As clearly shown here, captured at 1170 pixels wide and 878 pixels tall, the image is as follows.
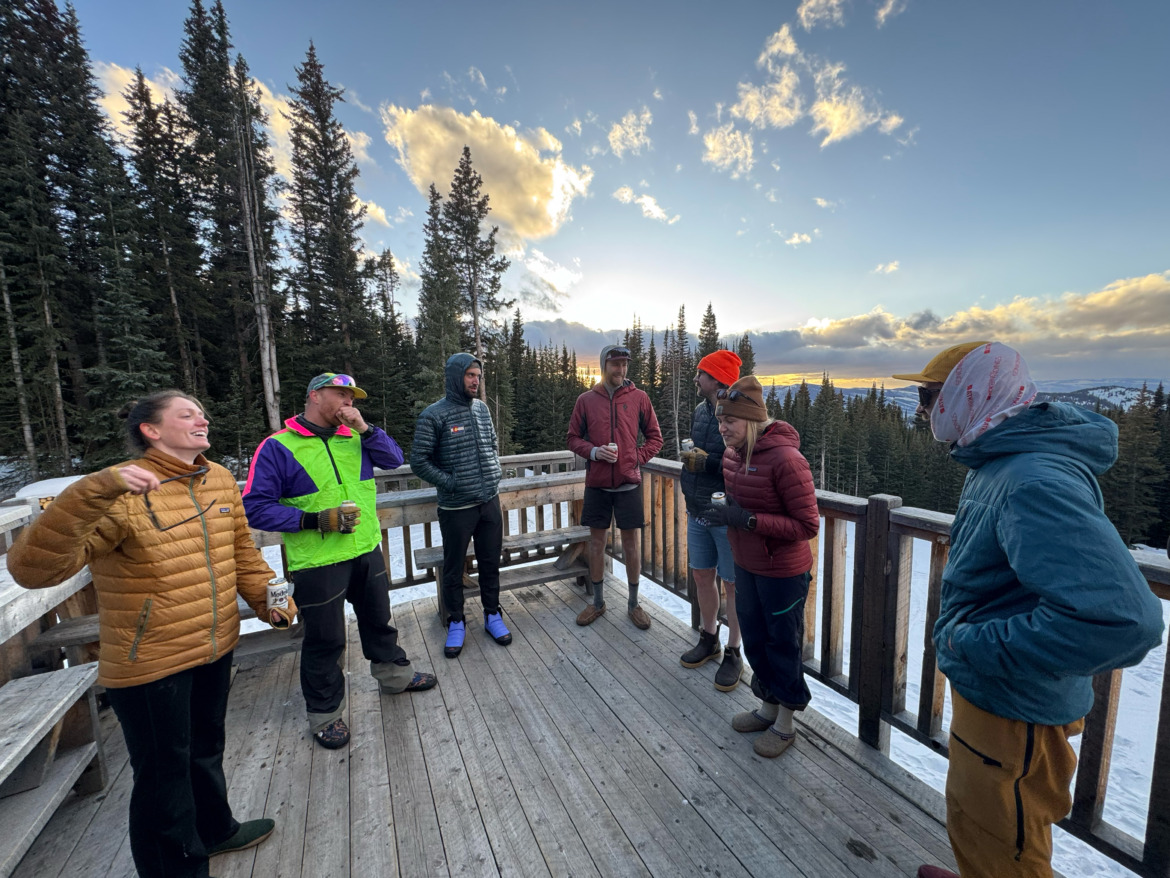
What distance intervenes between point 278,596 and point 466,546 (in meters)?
1.44

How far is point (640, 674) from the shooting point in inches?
115

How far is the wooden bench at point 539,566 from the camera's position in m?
3.71

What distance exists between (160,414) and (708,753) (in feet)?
9.05

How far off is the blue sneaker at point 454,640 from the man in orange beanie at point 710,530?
155 centimetres

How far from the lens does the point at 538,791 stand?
2.07 m

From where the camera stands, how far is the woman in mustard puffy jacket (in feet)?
4.68

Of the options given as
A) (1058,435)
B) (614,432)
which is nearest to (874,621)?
(1058,435)

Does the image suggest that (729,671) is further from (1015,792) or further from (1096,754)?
(1015,792)

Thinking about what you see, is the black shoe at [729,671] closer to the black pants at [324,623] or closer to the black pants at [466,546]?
the black pants at [466,546]

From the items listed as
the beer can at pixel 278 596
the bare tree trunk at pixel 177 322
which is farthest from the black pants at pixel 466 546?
the bare tree trunk at pixel 177 322

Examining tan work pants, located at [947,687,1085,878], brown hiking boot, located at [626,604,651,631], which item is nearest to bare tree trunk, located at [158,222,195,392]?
brown hiking boot, located at [626,604,651,631]

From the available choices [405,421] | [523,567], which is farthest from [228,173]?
[523,567]

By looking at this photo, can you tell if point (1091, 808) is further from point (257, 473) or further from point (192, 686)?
point (257, 473)

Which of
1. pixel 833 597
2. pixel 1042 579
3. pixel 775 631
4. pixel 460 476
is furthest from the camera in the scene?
pixel 460 476
